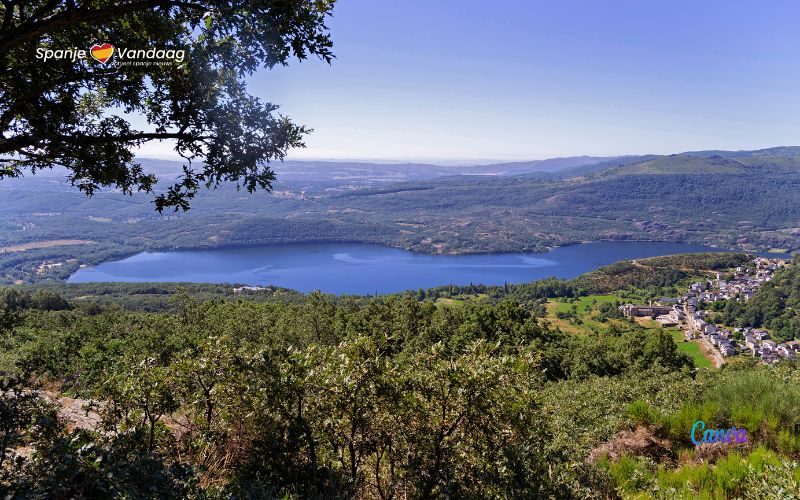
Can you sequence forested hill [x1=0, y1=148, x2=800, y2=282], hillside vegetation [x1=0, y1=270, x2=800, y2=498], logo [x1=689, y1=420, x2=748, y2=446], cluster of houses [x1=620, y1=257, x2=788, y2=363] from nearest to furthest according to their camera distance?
hillside vegetation [x1=0, y1=270, x2=800, y2=498]
logo [x1=689, y1=420, x2=748, y2=446]
cluster of houses [x1=620, y1=257, x2=788, y2=363]
forested hill [x1=0, y1=148, x2=800, y2=282]

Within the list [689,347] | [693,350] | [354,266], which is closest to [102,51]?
[693,350]

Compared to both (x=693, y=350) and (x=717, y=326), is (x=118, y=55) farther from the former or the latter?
(x=717, y=326)

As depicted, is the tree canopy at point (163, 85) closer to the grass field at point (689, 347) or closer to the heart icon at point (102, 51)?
the heart icon at point (102, 51)

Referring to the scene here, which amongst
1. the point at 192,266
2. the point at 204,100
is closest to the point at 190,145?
the point at 204,100

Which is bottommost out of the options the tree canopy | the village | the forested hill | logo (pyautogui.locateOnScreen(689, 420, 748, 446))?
the village

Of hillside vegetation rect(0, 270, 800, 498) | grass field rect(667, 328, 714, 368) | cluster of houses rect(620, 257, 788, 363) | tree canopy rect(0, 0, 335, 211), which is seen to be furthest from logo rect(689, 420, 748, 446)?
grass field rect(667, 328, 714, 368)

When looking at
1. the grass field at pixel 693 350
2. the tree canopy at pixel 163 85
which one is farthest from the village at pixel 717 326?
the tree canopy at pixel 163 85

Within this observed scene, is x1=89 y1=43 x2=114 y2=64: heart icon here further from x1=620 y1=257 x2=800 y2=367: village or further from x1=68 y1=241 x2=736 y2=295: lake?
x1=68 y1=241 x2=736 y2=295: lake
